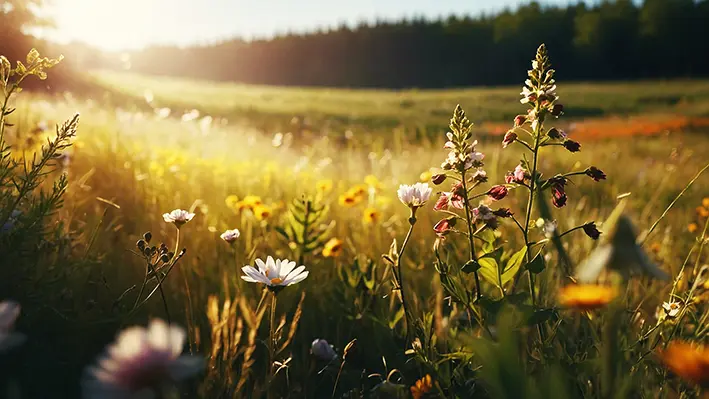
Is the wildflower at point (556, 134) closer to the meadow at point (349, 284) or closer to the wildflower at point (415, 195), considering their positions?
the meadow at point (349, 284)

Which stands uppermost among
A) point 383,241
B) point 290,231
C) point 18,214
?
point 18,214

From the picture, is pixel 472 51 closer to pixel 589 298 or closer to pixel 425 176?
pixel 425 176

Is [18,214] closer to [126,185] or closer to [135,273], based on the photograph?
[135,273]

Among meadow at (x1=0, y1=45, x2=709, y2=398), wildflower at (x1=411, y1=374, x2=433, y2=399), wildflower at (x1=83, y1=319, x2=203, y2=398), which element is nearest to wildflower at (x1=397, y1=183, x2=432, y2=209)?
meadow at (x1=0, y1=45, x2=709, y2=398)

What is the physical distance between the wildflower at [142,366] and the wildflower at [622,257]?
1.50 feet

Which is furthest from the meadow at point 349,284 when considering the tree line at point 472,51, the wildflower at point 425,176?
the tree line at point 472,51

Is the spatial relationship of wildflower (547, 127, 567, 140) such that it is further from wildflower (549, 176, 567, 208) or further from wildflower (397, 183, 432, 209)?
wildflower (397, 183, 432, 209)

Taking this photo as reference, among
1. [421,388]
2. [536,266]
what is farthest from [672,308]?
[421,388]

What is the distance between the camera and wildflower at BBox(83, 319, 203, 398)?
560 millimetres

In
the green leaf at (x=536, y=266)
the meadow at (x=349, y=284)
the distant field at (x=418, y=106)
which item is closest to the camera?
the meadow at (x=349, y=284)

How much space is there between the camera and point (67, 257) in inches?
69.2

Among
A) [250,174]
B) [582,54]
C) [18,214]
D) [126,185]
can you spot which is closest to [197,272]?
[18,214]

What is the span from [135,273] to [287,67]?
72636mm

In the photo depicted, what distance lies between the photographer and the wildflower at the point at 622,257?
632 millimetres
